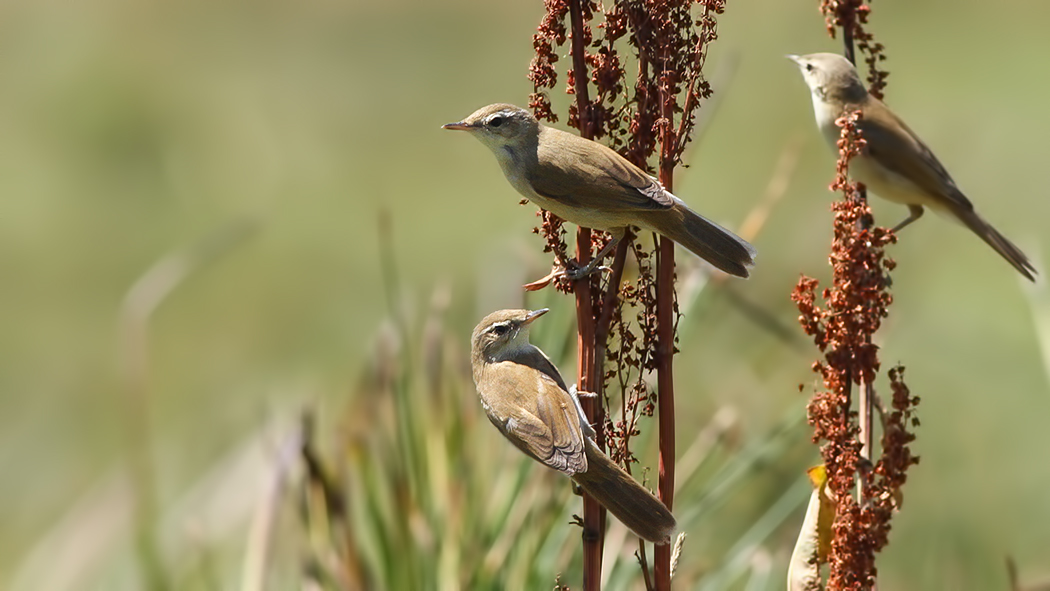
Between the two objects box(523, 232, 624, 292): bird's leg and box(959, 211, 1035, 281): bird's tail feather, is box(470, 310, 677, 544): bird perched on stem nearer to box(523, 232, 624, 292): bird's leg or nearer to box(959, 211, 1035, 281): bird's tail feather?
box(523, 232, 624, 292): bird's leg

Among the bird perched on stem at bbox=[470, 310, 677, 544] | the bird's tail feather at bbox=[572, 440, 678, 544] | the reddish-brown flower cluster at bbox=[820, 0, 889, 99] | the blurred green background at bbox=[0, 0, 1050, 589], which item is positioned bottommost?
the bird's tail feather at bbox=[572, 440, 678, 544]

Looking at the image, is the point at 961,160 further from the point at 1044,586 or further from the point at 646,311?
the point at 646,311

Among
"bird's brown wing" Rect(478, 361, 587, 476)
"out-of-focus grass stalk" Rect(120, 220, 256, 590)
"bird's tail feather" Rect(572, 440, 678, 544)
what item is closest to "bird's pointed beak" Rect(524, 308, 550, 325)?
"bird's brown wing" Rect(478, 361, 587, 476)

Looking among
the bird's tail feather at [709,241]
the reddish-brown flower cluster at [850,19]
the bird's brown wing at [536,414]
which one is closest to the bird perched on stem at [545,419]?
the bird's brown wing at [536,414]

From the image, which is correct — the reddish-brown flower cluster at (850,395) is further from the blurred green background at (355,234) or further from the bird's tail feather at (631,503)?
the blurred green background at (355,234)

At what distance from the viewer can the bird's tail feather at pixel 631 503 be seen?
2162mm

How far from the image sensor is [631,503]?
2199 millimetres

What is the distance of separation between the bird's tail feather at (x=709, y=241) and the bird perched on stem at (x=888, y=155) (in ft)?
1.91

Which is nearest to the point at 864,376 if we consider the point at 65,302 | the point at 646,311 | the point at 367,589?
the point at 646,311

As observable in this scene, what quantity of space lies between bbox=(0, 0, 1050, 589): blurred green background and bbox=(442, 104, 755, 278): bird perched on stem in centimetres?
116

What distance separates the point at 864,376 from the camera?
88.3 inches

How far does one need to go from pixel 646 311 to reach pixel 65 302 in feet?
25.3

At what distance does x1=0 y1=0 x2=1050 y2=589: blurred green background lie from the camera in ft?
17.6

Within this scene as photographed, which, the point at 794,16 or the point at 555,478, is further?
the point at 794,16
